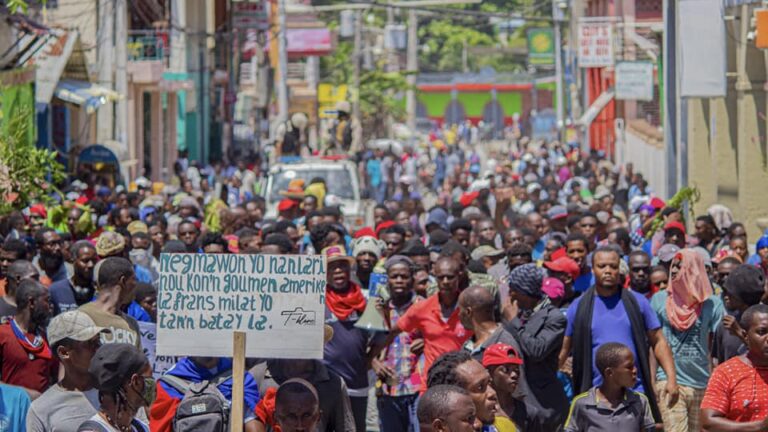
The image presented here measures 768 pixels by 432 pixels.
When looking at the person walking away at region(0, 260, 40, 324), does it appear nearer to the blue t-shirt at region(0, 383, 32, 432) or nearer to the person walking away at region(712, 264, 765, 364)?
the blue t-shirt at region(0, 383, 32, 432)

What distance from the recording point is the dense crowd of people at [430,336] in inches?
269

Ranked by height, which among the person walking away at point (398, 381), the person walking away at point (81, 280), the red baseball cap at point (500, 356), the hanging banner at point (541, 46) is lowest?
the person walking away at point (398, 381)

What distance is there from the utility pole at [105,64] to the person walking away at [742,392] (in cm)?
2235

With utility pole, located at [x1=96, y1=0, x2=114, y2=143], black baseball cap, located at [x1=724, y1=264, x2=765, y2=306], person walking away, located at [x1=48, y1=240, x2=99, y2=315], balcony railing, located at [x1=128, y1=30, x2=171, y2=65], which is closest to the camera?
black baseball cap, located at [x1=724, y1=264, x2=765, y2=306]

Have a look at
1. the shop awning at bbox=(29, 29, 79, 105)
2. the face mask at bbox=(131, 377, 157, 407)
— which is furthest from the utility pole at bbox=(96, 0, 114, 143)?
the face mask at bbox=(131, 377, 157, 407)

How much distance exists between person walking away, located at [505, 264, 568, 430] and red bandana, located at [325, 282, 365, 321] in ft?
3.48

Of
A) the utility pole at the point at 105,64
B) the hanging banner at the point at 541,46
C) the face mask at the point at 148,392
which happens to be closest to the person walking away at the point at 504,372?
the face mask at the point at 148,392

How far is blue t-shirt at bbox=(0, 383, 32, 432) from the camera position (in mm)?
6734

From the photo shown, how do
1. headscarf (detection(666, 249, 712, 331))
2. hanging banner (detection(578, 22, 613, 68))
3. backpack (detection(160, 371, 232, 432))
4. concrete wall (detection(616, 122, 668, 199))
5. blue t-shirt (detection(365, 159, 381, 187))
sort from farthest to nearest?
hanging banner (detection(578, 22, 613, 68)), blue t-shirt (detection(365, 159, 381, 187)), concrete wall (detection(616, 122, 668, 199)), headscarf (detection(666, 249, 712, 331)), backpack (detection(160, 371, 232, 432))

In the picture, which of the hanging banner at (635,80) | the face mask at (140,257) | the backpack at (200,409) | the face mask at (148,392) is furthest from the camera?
the hanging banner at (635,80)

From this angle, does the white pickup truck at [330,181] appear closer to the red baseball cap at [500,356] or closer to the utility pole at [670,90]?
the utility pole at [670,90]

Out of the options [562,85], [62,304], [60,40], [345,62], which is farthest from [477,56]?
[62,304]

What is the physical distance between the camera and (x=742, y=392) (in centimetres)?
720

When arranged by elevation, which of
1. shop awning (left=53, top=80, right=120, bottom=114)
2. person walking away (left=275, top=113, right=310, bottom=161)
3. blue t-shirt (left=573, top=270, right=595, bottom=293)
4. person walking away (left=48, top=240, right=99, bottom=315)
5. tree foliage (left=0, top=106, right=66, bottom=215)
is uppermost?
shop awning (left=53, top=80, right=120, bottom=114)
